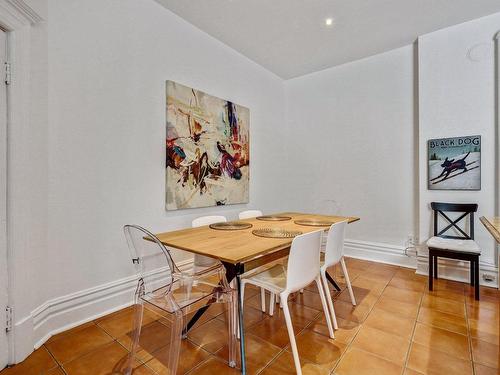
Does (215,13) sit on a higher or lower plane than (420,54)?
higher

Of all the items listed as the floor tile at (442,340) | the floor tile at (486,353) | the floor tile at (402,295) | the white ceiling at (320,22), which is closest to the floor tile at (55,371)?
the floor tile at (442,340)

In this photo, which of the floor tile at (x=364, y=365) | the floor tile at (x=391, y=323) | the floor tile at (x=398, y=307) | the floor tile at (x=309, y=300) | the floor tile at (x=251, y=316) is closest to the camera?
the floor tile at (x=364, y=365)

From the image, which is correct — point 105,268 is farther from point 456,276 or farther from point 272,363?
point 456,276

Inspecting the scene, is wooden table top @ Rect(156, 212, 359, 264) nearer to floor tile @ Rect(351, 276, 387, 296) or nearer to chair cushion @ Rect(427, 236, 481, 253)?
floor tile @ Rect(351, 276, 387, 296)

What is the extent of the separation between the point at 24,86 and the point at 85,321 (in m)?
1.71

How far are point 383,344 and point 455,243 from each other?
1521 mm

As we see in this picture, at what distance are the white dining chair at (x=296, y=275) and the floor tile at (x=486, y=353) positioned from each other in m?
0.87

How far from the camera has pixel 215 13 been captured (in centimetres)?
262

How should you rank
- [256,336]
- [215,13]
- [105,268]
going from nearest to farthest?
[256,336], [105,268], [215,13]

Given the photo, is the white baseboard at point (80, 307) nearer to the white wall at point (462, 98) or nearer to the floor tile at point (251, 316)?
the white wall at point (462, 98)

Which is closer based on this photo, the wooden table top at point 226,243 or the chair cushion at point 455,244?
the wooden table top at point 226,243

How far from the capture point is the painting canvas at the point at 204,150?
258cm

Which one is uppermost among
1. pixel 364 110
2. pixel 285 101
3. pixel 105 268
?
pixel 285 101

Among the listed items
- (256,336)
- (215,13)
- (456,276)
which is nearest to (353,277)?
(456,276)
